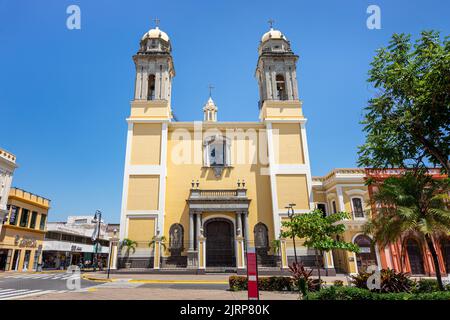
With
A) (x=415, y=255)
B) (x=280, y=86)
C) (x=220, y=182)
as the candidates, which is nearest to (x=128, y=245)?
(x=220, y=182)

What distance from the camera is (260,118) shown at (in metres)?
32.7

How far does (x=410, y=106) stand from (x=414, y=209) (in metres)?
4.71

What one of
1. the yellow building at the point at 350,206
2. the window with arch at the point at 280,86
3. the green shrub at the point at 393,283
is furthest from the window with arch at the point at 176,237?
the green shrub at the point at 393,283

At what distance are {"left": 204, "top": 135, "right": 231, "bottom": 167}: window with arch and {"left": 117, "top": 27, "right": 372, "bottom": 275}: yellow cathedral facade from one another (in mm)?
103

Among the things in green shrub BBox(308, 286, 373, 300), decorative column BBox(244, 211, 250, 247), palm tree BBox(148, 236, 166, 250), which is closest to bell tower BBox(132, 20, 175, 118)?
palm tree BBox(148, 236, 166, 250)

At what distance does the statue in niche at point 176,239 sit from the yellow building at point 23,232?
14932 mm

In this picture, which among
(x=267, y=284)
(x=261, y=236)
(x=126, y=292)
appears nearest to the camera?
(x=126, y=292)

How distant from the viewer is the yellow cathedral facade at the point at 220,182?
24.6 m

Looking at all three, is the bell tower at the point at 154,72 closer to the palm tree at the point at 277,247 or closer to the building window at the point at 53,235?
the palm tree at the point at 277,247

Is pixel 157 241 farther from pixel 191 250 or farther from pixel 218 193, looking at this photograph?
pixel 218 193

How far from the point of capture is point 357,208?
25.5m
